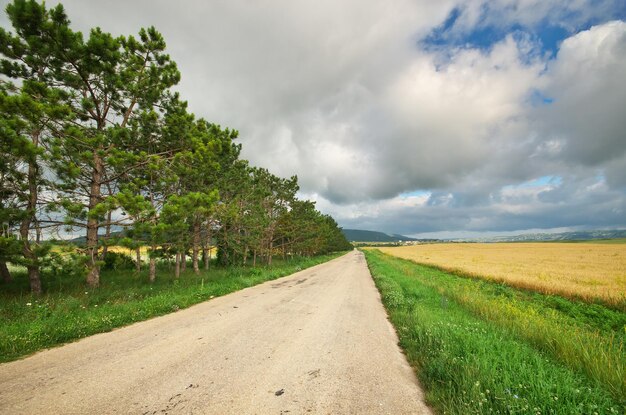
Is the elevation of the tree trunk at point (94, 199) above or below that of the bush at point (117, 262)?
above

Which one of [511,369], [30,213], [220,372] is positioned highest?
[30,213]

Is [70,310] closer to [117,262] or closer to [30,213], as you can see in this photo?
[30,213]

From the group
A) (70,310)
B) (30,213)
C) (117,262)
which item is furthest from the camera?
(117,262)

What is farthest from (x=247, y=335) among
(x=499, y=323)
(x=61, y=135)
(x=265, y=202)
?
(x=265, y=202)

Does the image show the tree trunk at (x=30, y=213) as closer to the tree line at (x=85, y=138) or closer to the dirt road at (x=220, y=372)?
the tree line at (x=85, y=138)

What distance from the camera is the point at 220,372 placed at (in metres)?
4.43

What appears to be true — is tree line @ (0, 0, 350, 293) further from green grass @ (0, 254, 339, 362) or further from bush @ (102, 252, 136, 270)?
bush @ (102, 252, 136, 270)

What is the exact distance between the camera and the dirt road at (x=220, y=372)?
3541mm

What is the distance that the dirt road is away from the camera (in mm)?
3541

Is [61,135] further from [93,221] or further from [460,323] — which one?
[460,323]

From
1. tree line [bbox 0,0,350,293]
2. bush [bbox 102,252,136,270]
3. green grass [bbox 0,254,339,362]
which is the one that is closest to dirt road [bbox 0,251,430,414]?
green grass [bbox 0,254,339,362]

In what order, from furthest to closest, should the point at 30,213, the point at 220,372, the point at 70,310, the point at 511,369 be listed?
the point at 30,213 < the point at 70,310 < the point at 220,372 < the point at 511,369

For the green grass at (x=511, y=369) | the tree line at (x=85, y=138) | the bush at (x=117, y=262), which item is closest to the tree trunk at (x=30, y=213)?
the tree line at (x=85, y=138)

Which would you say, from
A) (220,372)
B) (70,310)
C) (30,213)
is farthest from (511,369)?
(30,213)
